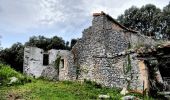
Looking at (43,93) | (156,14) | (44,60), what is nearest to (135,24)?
(156,14)

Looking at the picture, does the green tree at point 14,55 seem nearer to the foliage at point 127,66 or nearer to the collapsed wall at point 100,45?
the collapsed wall at point 100,45

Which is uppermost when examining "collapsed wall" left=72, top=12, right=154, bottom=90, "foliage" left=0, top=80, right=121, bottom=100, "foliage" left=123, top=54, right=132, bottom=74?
"collapsed wall" left=72, top=12, right=154, bottom=90

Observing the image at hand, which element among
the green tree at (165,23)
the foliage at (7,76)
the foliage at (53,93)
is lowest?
the foliage at (53,93)

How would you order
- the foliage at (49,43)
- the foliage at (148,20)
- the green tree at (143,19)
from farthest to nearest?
the foliage at (49,43), the green tree at (143,19), the foliage at (148,20)

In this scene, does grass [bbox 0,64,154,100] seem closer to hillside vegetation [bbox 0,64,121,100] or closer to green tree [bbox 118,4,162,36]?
hillside vegetation [bbox 0,64,121,100]

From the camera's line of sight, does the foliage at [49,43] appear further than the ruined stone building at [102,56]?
Yes

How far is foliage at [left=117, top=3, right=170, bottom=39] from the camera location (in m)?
49.5

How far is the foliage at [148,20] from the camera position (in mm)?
49487

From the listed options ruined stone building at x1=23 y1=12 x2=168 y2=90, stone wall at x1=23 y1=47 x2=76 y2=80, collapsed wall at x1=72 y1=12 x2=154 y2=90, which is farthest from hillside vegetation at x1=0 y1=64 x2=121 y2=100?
stone wall at x1=23 y1=47 x2=76 y2=80

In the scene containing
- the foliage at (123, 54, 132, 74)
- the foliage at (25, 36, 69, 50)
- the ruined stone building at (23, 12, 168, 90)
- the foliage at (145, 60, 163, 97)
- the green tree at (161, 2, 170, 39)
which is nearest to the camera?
the foliage at (145, 60, 163, 97)

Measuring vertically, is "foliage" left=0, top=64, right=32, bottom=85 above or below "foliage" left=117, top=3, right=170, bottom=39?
below

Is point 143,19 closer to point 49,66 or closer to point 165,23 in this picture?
point 165,23

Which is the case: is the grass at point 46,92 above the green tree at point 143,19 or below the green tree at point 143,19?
below

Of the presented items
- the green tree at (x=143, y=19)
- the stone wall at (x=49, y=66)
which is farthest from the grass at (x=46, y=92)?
the green tree at (x=143, y=19)
